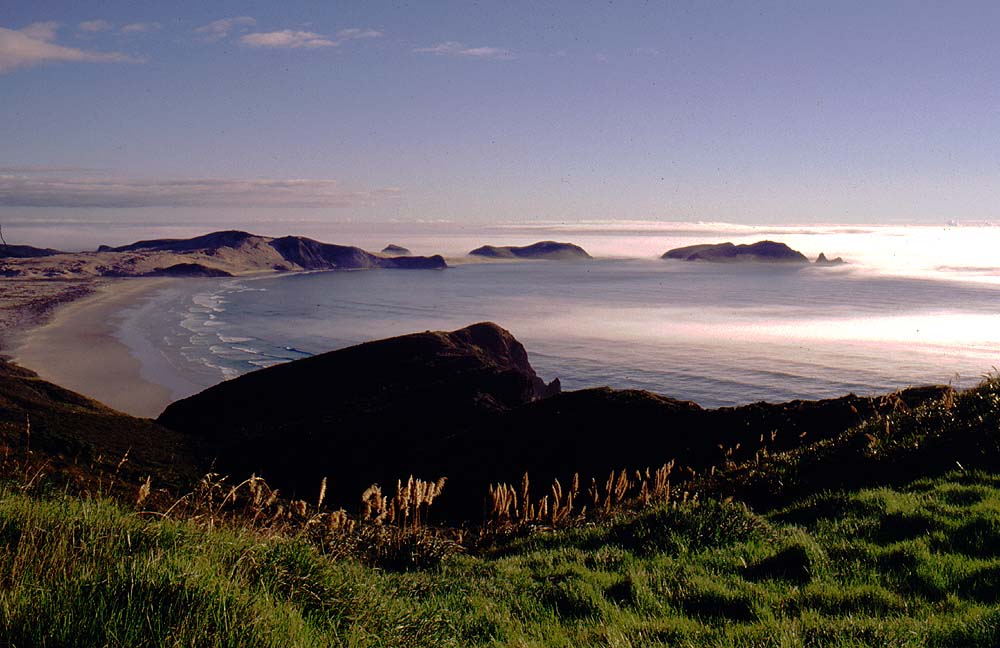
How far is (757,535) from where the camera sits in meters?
6.41

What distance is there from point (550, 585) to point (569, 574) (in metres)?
0.43

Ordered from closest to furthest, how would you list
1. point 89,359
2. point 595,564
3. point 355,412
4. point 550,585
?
point 550,585 < point 595,564 < point 355,412 < point 89,359

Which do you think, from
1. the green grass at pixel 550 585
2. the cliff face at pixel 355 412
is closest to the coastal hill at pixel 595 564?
the green grass at pixel 550 585

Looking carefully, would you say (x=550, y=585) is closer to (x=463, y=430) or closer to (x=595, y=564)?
(x=595, y=564)

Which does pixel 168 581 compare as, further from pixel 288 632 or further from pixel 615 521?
pixel 615 521

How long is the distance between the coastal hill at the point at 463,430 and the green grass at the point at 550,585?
16.2 feet

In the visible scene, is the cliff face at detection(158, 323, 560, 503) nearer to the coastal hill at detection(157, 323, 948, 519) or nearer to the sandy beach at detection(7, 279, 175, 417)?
the coastal hill at detection(157, 323, 948, 519)

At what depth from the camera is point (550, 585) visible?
18.3ft

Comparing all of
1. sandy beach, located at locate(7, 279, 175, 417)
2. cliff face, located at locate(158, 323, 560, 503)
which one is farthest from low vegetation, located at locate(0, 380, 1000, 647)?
sandy beach, located at locate(7, 279, 175, 417)

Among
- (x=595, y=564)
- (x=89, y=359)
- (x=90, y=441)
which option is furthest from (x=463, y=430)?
(x=89, y=359)

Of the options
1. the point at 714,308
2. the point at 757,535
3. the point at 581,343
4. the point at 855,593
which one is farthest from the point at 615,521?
the point at 714,308

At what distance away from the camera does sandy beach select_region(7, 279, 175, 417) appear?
4478 cm

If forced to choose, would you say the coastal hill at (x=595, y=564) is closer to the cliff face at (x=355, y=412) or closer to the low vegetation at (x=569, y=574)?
the low vegetation at (x=569, y=574)

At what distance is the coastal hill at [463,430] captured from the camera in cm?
1719
